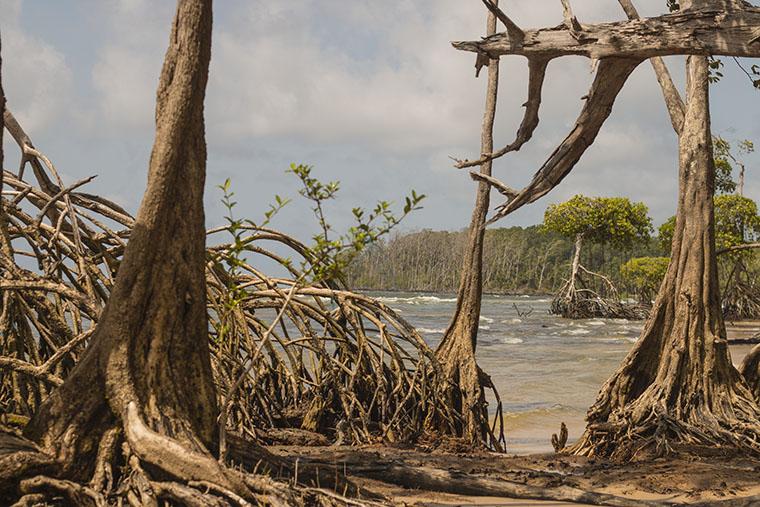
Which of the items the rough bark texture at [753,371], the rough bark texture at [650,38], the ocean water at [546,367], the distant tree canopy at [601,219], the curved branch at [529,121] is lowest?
the ocean water at [546,367]

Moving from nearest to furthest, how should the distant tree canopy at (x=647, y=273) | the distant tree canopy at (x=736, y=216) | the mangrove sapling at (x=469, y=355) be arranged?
the mangrove sapling at (x=469, y=355)
the distant tree canopy at (x=736, y=216)
the distant tree canopy at (x=647, y=273)

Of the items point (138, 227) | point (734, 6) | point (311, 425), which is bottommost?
point (311, 425)

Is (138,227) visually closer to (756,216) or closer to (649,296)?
(756,216)

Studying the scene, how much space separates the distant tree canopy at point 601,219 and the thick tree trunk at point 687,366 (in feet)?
94.7

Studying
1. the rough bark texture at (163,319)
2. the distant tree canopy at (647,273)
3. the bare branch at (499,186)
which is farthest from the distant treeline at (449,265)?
the rough bark texture at (163,319)

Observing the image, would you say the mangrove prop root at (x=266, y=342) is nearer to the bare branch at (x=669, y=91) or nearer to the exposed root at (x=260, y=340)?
the exposed root at (x=260, y=340)

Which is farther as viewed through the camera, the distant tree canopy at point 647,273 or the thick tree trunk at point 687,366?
the distant tree canopy at point 647,273

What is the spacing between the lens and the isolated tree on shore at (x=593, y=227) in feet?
116

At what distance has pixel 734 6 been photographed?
17.5 ft

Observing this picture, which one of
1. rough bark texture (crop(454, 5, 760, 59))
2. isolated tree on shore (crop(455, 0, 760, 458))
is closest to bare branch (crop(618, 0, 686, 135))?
isolated tree on shore (crop(455, 0, 760, 458))

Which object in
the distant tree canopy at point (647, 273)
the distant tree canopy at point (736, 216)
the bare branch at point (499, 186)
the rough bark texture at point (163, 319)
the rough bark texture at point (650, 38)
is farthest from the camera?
the distant tree canopy at point (647, 273)

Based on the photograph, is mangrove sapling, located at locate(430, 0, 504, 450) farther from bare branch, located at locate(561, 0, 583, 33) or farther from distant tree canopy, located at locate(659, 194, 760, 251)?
distant tree canopy, located at locate(659, 194, 760, 251)

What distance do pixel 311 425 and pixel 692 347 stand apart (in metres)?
3.14

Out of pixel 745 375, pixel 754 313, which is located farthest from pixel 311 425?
pixel 754 313
